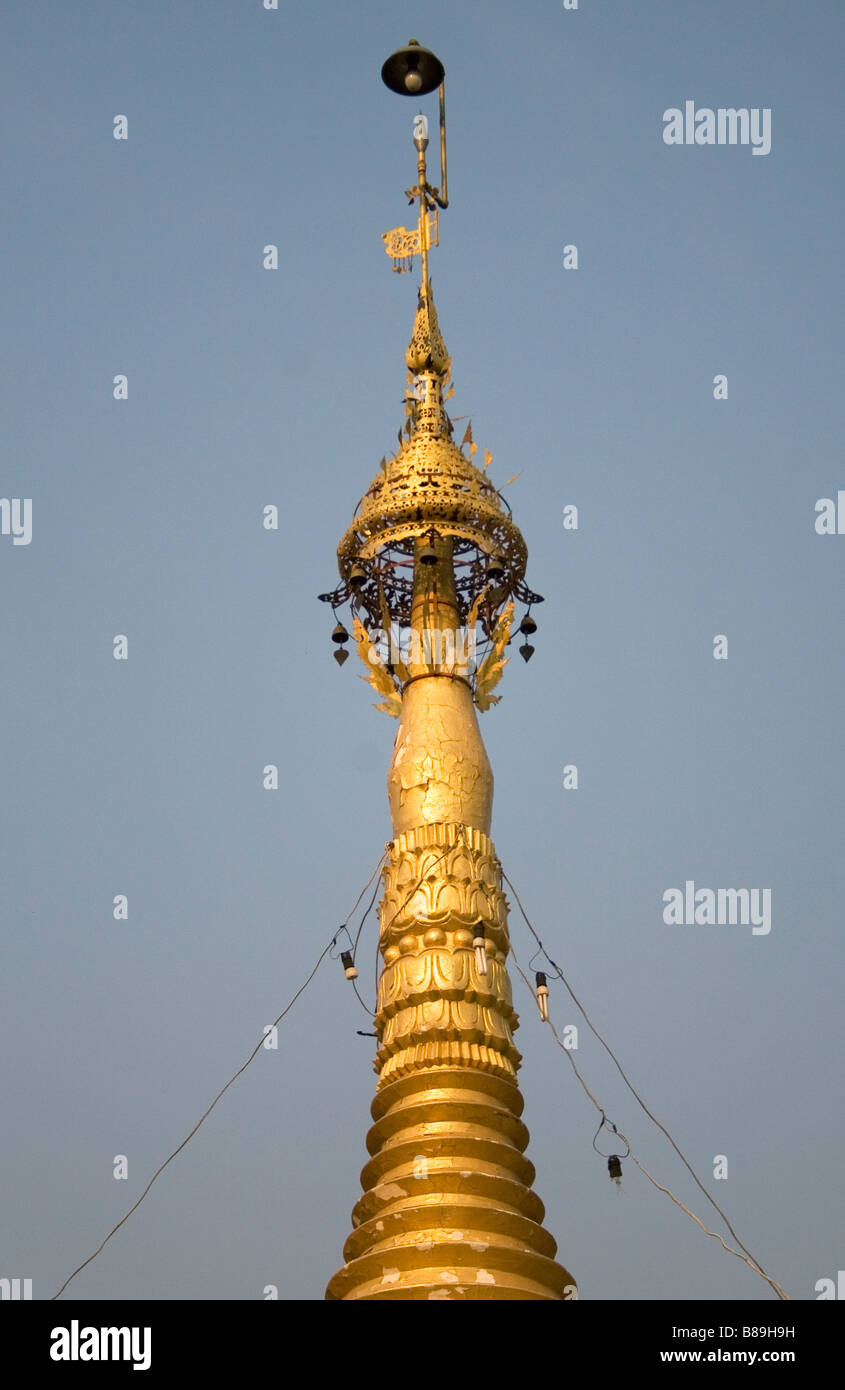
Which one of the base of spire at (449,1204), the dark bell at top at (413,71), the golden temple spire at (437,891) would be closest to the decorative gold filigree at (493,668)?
the golden temple spire at (437,891)

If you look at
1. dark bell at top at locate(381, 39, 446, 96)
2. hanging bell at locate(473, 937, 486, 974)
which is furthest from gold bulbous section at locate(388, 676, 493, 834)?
dark bell at top at locate(381, 39, 446, 96)

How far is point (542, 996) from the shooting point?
81.5 ft

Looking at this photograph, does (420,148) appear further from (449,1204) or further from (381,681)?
(449,1204)

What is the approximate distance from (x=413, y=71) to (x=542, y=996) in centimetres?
1439

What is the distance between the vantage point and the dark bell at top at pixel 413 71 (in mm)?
29172

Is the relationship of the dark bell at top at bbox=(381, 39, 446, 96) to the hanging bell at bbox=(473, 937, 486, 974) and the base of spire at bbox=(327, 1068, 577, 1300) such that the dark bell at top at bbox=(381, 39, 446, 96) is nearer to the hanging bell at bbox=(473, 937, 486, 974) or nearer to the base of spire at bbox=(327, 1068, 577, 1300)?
the hanging bell at bbox=(473, 937, 486, 974)

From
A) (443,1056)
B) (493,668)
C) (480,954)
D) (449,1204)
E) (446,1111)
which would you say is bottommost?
(449,1204)

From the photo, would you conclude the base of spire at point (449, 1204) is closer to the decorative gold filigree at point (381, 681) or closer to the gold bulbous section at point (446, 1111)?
the gold bulbous section at point (446, 1111)

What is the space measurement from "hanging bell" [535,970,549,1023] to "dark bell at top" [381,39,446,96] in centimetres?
1392

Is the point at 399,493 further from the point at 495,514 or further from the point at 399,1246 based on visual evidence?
the point at 399,1246

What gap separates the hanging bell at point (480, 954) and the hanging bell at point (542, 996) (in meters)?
1.00

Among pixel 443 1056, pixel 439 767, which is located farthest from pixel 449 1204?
pixel 439 767
